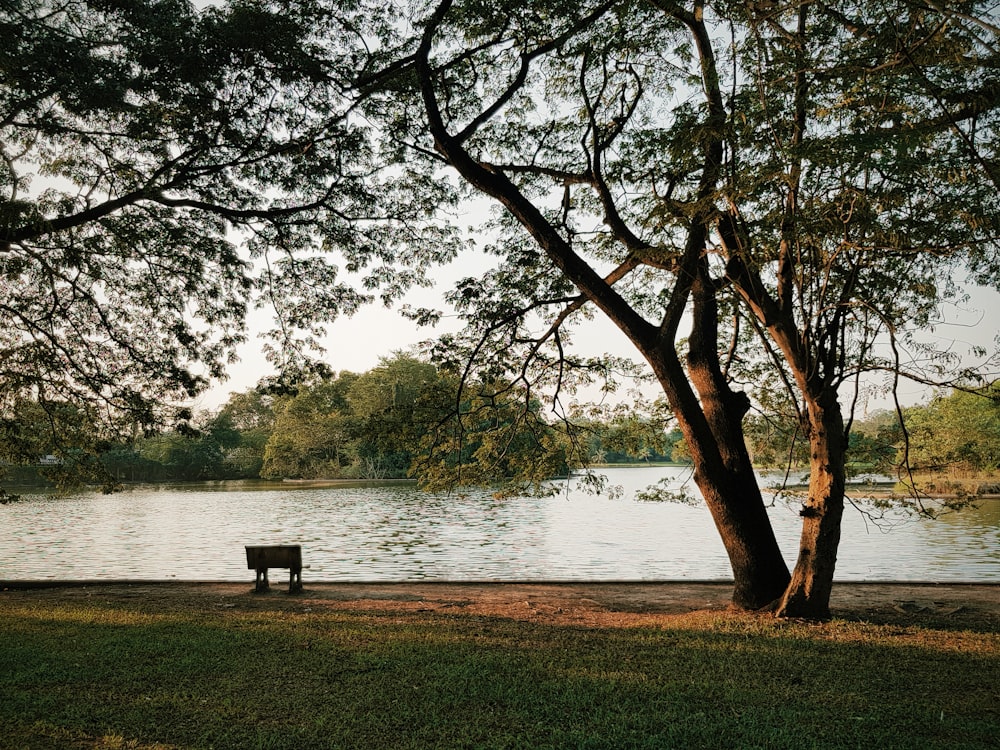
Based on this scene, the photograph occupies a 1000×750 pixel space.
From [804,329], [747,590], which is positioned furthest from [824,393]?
[747,590]

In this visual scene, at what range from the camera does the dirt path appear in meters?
8.33

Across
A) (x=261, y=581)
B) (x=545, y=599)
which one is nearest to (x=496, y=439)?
(x=545, y=599)

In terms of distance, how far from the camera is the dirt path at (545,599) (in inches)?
328

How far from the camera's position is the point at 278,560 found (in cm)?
1020

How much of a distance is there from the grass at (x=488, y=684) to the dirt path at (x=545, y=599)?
0.95m

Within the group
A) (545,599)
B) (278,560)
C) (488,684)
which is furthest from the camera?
(278,560)

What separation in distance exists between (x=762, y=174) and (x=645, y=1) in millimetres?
4047

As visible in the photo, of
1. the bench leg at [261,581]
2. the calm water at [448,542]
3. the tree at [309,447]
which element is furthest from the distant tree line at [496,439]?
the tree at [309,447]

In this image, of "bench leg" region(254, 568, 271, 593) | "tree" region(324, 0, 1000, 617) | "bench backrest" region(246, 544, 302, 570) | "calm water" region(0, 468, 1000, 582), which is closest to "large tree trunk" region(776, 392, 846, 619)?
"tree" region(324, 0, 1000, 617)

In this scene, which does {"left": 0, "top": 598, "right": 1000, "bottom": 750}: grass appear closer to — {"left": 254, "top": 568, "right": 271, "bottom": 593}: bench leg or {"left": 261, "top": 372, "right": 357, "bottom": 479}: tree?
{"left": 254, "top": 568, "right": 271, "bottom": 593}: bench leg

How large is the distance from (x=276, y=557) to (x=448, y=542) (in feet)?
30.9

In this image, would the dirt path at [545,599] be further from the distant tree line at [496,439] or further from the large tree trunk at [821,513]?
the distant tree line at [496,439]

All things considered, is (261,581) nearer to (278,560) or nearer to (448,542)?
(278,560)

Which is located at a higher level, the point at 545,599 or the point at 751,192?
the point at 751,192
